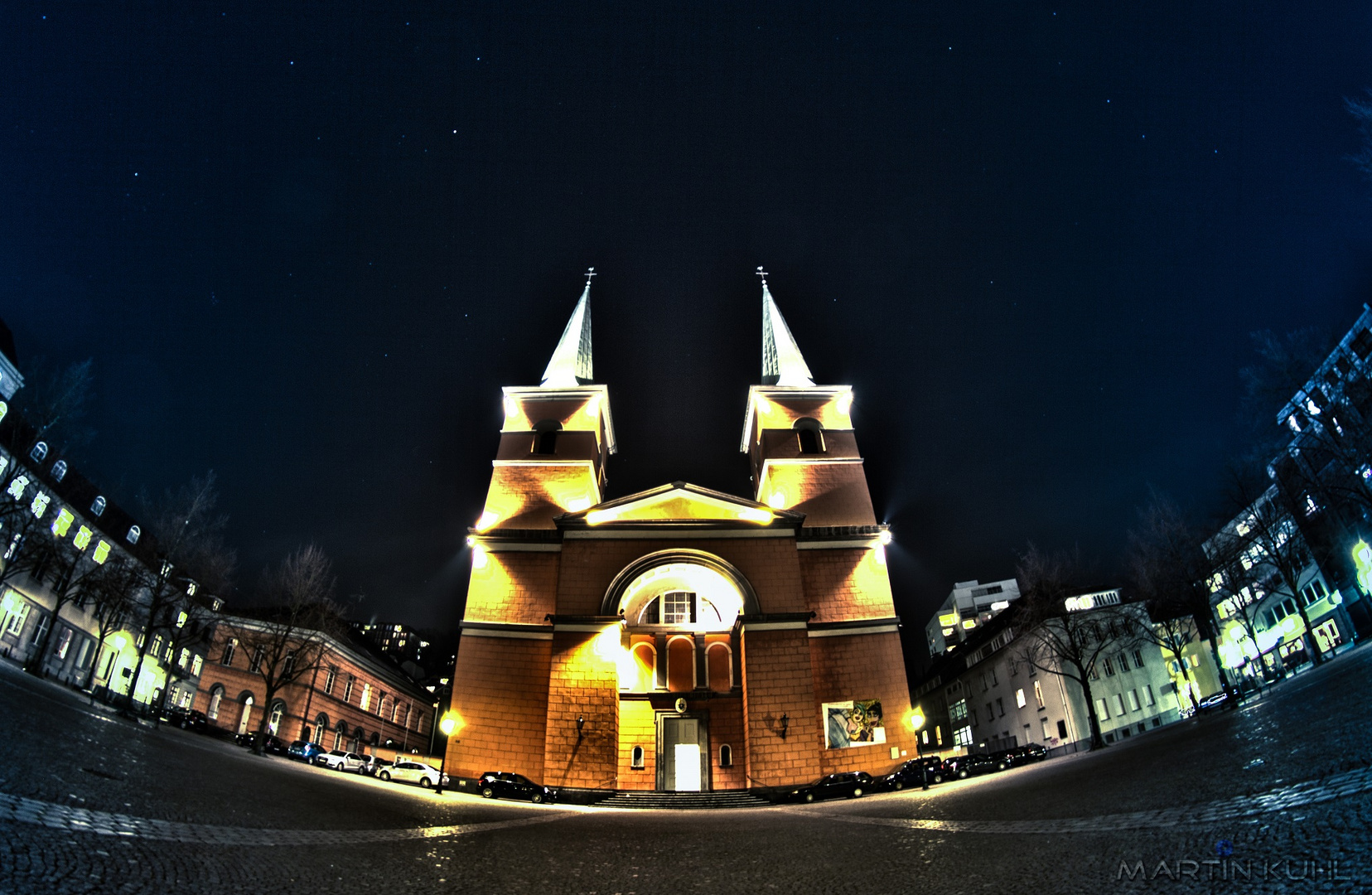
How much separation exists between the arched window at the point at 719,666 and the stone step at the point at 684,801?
5.19m

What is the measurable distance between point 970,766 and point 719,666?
1343cm

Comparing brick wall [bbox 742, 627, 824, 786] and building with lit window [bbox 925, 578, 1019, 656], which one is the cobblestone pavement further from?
building with lit window [bbox 925, 578, 1019, 656]

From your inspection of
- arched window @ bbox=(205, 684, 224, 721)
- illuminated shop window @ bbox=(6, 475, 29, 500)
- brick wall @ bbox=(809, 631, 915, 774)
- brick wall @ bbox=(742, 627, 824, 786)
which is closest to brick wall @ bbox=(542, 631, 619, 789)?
brick wall @ bbox=(742, 627, 824, 786)

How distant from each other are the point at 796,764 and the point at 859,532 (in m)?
12.0

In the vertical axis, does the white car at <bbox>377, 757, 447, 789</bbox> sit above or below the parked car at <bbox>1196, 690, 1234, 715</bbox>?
below

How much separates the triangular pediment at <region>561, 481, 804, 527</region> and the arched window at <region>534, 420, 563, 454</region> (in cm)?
646

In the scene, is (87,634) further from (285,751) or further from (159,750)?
(159,750)

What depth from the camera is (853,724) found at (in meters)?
28.0

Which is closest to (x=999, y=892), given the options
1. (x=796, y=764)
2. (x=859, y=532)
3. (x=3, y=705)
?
(x=3, y=705)

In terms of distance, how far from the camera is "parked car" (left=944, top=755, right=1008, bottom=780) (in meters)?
29.4

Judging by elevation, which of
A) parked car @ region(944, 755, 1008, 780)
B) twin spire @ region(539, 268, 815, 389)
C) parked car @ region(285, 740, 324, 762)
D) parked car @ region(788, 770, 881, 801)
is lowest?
parked car @ region(788, 770, 881, 801)

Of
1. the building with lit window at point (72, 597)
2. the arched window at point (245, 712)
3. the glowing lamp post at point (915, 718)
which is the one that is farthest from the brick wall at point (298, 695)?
the glowing lamp post at point (915, 718)

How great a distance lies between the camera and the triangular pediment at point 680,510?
32.0m

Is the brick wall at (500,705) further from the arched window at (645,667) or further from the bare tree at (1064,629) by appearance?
the bare tree at (1064,629)
